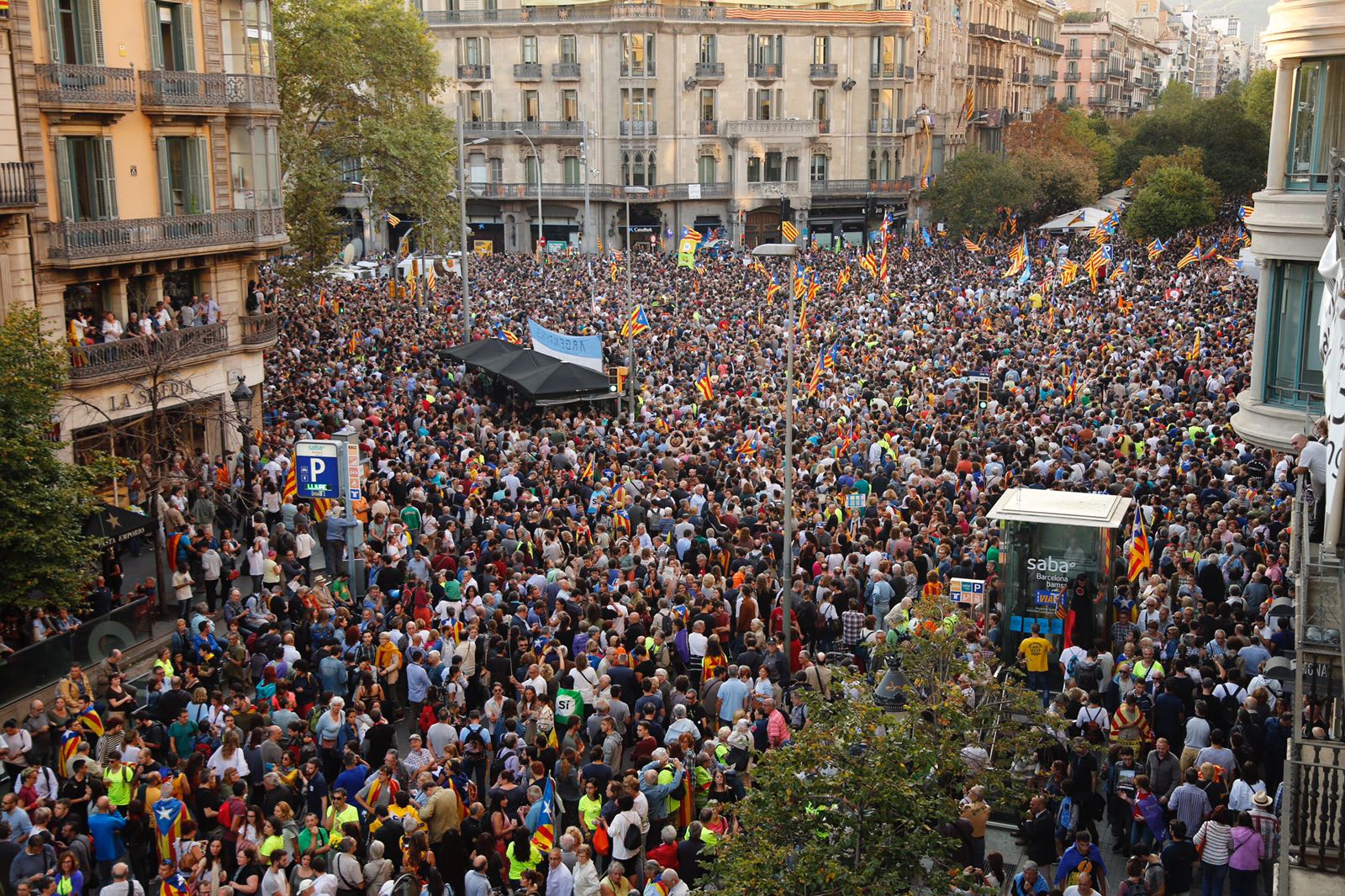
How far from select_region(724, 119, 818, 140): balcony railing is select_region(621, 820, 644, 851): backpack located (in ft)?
210

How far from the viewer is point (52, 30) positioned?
23.9 metres

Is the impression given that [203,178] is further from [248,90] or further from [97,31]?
[97,31]

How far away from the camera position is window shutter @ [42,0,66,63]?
77.9 ft

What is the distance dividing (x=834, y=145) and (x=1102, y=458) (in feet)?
181

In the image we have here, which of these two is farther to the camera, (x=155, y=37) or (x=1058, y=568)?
(x=155, y=37)

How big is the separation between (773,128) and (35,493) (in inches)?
2388

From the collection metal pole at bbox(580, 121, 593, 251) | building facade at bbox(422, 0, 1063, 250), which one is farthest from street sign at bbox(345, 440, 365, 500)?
building facade at bbox(422, 0, 1063, 250)

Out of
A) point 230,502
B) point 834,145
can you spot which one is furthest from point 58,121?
point 834,145

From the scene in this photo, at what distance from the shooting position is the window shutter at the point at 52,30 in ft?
77.9

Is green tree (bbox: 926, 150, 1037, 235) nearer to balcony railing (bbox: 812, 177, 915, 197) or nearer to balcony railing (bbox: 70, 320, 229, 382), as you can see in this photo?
balcony railing (bbox: 812, 177, 915, 197)

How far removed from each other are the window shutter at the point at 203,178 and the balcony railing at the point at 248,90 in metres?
1.12

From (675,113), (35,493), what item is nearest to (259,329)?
(35,493)

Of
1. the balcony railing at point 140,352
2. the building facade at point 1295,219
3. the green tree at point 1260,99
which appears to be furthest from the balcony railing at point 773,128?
the building facade at point 1295,219

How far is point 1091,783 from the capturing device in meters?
13.2
